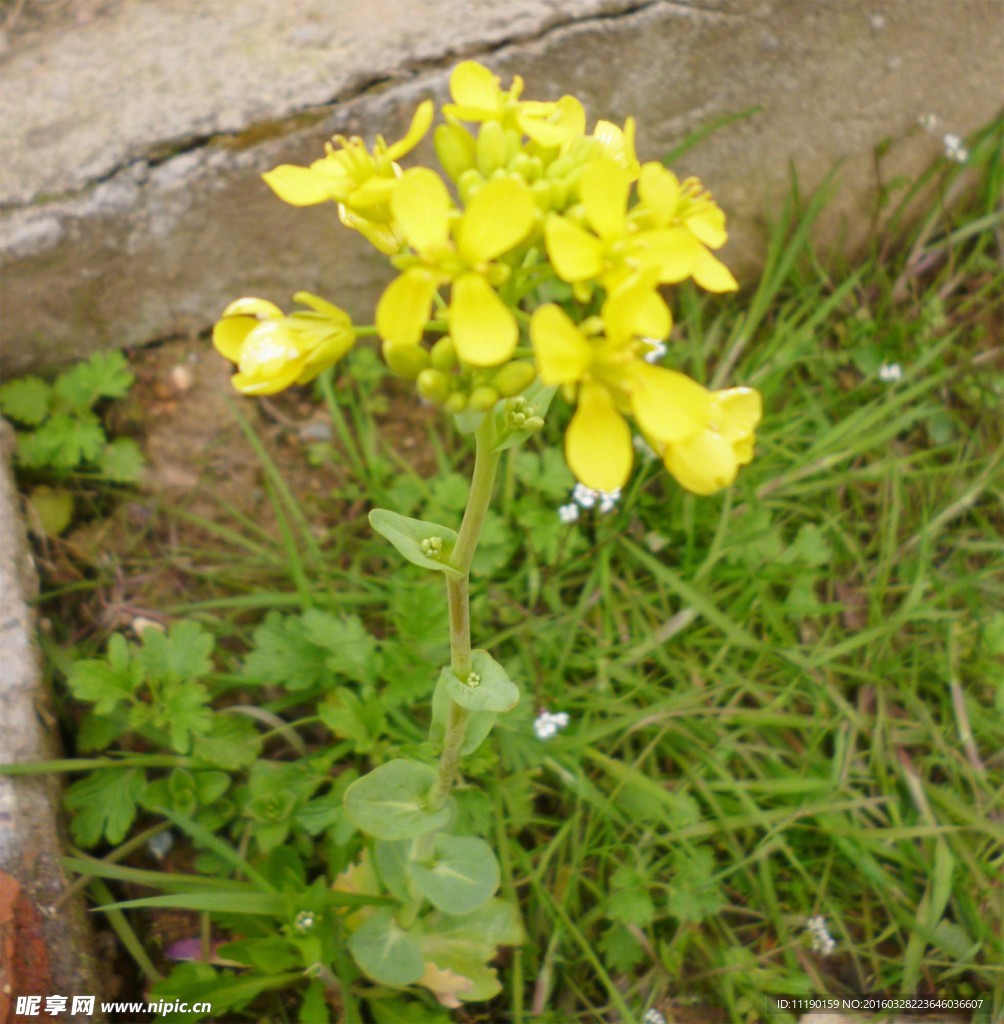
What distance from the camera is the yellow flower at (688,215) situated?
1.28 m

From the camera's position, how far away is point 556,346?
3.67 feet

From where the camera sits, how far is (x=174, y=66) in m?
2.76

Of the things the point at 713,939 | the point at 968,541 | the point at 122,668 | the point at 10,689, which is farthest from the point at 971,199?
the point at 10,689

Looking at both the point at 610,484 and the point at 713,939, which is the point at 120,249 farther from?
the point at 713,939

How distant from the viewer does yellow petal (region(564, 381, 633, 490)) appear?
1188 millimetres

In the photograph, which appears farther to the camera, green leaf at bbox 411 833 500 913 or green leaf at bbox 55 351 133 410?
green leaf at bbox 55 351 133 410

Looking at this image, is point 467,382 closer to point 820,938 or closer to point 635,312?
point 635,312

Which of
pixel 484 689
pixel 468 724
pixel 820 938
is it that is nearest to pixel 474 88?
pixel 484 689

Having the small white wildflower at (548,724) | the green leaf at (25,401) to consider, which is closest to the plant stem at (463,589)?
the small white wildflower at (548,724)

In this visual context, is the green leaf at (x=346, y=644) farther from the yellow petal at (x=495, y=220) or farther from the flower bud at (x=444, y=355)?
the yellow petal at (x=495, y=220)

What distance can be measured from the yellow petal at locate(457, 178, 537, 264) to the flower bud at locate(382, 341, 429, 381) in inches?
6.5

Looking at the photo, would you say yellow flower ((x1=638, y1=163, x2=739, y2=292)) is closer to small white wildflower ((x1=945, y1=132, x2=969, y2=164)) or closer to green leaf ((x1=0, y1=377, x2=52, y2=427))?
green leaf ((x1=0, y1=377, x2=52, y2=427))

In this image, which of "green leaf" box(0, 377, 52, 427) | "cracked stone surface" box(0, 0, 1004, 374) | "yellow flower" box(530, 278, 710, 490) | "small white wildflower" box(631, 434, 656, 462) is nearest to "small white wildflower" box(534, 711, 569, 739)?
"small white wildflower" box(631, 434, 656, 462)

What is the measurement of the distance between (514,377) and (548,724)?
4.46ft
